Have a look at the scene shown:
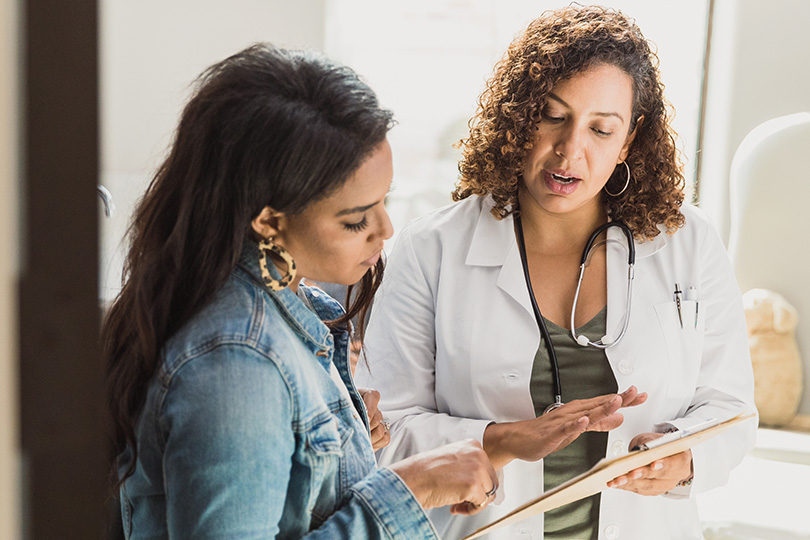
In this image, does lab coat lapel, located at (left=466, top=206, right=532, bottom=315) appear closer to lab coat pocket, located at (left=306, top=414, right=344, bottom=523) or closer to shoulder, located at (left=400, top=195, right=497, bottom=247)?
shoulder, located at (left=400, top=195, right=497, bottom=247)

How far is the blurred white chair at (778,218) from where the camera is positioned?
9.13 ft

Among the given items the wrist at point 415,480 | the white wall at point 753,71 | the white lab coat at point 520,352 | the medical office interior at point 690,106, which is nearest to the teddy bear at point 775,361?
the medical office interior at point 690,106

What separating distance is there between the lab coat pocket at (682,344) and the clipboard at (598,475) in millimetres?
334

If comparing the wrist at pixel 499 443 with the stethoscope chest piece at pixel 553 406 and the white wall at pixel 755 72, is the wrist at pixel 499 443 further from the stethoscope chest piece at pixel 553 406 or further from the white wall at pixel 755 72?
the white wall at pixel 755 72

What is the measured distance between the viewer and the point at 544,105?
1438mm

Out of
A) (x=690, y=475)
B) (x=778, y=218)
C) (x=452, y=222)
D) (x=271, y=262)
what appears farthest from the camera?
(x=778, y=218)

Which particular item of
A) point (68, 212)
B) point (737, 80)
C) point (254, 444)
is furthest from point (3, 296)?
point (737, 80)

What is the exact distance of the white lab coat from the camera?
1396mm

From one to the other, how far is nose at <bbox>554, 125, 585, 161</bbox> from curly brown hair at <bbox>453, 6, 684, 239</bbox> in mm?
60

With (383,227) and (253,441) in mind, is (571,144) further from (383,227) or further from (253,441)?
(253,441)

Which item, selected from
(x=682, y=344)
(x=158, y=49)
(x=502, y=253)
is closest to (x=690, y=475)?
(x=682, y=344)

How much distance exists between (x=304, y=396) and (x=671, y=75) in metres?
3.23

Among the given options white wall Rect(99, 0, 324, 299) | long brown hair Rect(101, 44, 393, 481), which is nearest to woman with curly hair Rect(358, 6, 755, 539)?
long brown hair Rect(101, 44, 393, 481)

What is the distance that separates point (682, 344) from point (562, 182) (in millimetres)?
374
